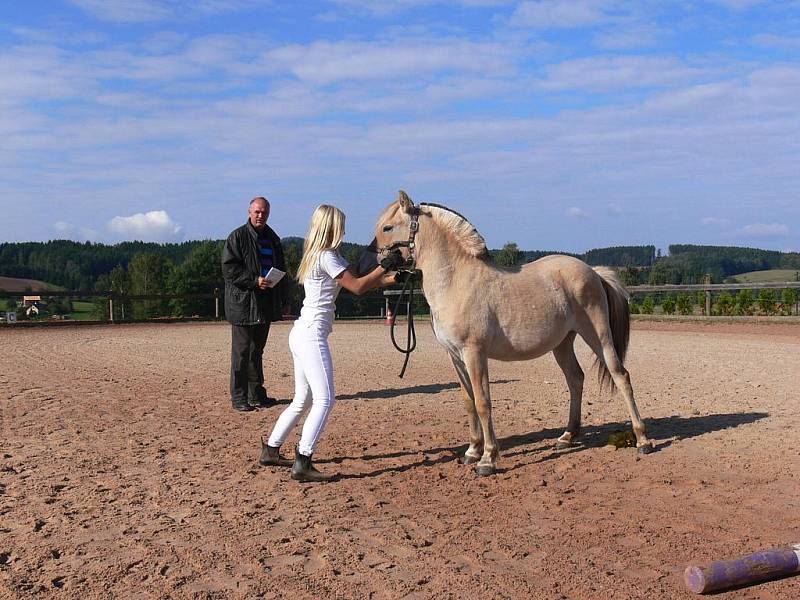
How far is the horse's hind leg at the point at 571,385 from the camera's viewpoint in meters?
6.89

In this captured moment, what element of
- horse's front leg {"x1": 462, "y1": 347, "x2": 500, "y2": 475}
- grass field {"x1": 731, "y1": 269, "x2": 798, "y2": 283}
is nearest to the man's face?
horse's front leg {"x1": 462, "y1": 347, "x2": 500, "y2": 475}

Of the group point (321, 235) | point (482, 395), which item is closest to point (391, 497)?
point (482, 395)

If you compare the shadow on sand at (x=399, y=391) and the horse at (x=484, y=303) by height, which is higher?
the horse at (x=484, y=303)

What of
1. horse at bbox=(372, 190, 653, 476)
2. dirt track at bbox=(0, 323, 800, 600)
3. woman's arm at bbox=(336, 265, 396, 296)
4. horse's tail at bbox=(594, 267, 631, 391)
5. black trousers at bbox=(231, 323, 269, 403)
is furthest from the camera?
black trousers at bbox=(231, 323, 269, 403)

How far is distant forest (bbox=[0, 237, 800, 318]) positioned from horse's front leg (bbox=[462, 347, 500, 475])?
20421 mm

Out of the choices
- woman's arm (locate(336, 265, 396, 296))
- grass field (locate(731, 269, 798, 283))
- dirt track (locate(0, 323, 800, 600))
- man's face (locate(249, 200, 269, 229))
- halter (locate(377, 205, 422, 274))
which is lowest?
dirt track (locate(0, 323, 800, 600))

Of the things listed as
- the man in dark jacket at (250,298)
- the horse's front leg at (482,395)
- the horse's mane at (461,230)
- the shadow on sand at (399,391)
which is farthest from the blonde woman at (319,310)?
the shadow on sand at (399,391)

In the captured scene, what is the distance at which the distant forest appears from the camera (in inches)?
1709

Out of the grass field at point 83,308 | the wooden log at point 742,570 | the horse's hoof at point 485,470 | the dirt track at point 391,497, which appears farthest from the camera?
the grass field at point 83,308

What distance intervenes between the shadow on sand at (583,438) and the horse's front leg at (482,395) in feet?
0.57

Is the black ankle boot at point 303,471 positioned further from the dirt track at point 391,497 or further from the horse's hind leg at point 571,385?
the horse's hind leg at point 571,385

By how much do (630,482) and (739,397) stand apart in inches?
179

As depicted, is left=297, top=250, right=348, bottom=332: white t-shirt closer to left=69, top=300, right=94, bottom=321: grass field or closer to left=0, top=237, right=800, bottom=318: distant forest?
left=0, top=237, right=800, bottom=318: distant forest

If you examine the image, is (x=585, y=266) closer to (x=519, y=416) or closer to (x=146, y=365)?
(x=519, y=416)
